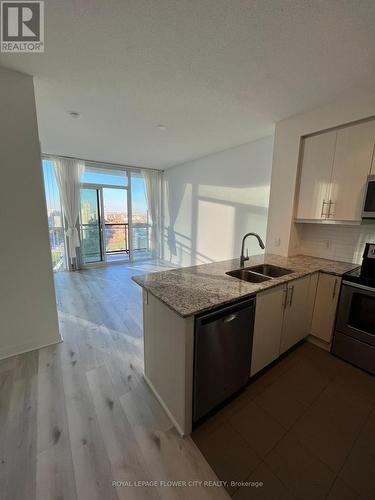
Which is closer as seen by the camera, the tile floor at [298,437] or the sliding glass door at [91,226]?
the tile floor at [298,437]

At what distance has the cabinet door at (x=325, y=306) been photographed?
6.78 feet

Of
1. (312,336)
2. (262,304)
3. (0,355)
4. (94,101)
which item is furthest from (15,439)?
(94,101)

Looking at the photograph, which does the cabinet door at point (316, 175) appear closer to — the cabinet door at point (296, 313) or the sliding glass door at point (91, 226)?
the cabinet door at point (296, 313)

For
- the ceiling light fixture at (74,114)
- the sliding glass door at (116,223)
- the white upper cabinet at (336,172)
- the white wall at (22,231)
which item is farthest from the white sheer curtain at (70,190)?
the white upper cabinet at (336,172)

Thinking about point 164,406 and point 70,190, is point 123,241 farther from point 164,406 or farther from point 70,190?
point 164,406

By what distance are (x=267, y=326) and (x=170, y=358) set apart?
0.88 meters

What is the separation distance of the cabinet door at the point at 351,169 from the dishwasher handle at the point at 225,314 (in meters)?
1.53

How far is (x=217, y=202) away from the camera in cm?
410

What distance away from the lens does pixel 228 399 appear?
163 cm

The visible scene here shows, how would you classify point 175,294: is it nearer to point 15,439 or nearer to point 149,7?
point 15,439

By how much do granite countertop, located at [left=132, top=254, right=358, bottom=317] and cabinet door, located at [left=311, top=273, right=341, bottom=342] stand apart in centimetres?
11

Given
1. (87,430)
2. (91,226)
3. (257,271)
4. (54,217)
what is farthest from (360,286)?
(54,217)

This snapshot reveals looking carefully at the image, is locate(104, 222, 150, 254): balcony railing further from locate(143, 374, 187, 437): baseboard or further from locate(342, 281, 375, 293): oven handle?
locate(342, 281, 375, 293): oven handle

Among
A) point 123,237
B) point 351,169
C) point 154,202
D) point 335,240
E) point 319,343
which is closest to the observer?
point 351,169
